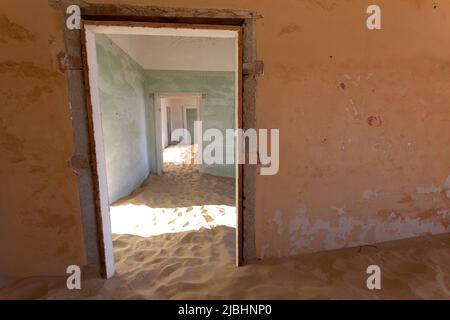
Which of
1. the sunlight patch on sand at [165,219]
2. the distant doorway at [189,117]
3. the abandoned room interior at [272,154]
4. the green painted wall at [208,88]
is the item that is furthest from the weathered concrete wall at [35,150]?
the distant doorway at [189,117]

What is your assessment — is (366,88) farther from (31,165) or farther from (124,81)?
(124,81)

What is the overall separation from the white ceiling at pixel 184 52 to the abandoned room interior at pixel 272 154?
12.4 feet

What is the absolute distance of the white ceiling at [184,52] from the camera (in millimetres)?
5504

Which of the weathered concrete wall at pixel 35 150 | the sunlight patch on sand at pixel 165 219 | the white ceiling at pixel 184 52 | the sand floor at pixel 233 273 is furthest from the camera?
the white ceiling at pixel 184 52

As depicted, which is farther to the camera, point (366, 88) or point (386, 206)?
point (386, 206)

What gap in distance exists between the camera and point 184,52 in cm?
591

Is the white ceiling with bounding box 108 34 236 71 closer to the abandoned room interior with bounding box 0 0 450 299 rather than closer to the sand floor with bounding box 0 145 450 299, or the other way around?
the abandoned room interior with bounding box 0 0 450 299

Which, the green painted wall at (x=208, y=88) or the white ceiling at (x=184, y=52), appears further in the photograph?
the green painted wall at (x=208, y=88)

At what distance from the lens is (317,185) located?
2.18 meters

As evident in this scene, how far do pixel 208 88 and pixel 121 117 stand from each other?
2667mm

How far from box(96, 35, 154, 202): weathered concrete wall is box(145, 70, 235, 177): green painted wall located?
45cm

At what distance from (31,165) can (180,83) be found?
4.96 meters

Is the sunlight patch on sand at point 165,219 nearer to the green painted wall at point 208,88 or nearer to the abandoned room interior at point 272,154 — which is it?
the abandoned room interior at point 272,154
